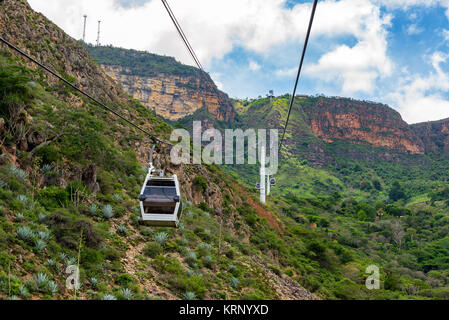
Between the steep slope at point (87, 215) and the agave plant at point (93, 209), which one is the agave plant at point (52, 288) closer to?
the steep slope at point (87, 215)

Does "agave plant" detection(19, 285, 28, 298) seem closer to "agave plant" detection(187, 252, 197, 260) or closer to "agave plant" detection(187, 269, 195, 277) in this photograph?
"agave plant" detection(187, 269, 195, 277)

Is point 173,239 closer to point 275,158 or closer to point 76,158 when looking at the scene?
point 76,158

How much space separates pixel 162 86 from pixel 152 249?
511 feet

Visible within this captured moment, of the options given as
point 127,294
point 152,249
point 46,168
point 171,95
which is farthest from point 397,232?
point 171,95

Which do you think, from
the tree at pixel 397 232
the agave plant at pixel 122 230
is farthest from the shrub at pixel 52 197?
the tree at pixel 397 232

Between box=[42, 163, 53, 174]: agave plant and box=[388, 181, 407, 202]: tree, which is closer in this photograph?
box=[42, 163, 53, 174]: agave plant

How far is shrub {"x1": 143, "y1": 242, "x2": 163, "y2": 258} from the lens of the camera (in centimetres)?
1748

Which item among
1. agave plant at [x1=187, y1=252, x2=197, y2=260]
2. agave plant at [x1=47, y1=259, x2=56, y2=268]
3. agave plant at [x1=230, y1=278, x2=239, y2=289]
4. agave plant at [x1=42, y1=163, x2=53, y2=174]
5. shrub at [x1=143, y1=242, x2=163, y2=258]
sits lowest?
agave plant at [x1=230, y1=278, x2=239, y2=289]

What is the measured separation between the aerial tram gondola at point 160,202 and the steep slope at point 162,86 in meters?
149

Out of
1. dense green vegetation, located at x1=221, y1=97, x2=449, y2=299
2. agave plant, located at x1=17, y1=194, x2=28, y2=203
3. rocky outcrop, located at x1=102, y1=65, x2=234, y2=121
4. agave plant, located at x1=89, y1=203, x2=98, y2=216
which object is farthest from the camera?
rocky outcrop, located at x1=102, y1=65, x2=234, y2=121

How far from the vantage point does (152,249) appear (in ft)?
57.8

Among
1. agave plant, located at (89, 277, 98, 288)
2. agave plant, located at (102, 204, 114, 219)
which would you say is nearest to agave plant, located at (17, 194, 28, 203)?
agave plant, located at (102, 204, 114, 219)

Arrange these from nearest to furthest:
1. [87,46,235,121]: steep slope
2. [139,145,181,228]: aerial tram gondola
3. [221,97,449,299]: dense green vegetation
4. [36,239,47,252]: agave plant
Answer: [139,145,181,228]: aerial tram gondola → [36,239,47,252]: agave plant → [221,97,449,299]: dense green vegetation → [87,46,235,121]: steep slope
